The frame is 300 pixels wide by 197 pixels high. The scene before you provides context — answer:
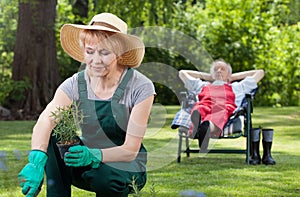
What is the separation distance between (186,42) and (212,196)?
10.8 metres

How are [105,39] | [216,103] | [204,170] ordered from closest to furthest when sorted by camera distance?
Answer: [105,39] < [204,170] < [216,103]

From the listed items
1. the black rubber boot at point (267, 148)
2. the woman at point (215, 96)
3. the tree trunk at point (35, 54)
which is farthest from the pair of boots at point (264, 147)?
the tree trunk at point (35, 54)

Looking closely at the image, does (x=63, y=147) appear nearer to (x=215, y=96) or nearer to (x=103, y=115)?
(x=103, y=115)

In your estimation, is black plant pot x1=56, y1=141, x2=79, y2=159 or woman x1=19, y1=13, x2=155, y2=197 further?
woman x1=19, y1=13, x2=155, y2=197

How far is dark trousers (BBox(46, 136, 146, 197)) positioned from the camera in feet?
10.7

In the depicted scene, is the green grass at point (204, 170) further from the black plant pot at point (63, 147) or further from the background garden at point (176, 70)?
the black plant pot at point (63, 147)

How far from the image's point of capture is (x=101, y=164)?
3.25m

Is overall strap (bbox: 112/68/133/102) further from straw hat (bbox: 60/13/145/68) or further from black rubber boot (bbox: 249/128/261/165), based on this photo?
black rubber boot (bbox: 249/128/261/165)

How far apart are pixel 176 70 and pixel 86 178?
39.0 ft

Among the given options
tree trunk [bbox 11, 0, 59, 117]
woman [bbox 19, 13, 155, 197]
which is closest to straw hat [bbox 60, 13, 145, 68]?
woman [bbox 19, 13, 155, 197]

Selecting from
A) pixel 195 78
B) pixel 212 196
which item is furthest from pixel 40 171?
pixel 195 78

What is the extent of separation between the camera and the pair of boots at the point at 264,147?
247 inches

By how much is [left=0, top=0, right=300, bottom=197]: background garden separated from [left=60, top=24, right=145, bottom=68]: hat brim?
751 millimetres

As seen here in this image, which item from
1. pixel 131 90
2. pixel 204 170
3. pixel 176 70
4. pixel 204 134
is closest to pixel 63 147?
pixel 131 90
